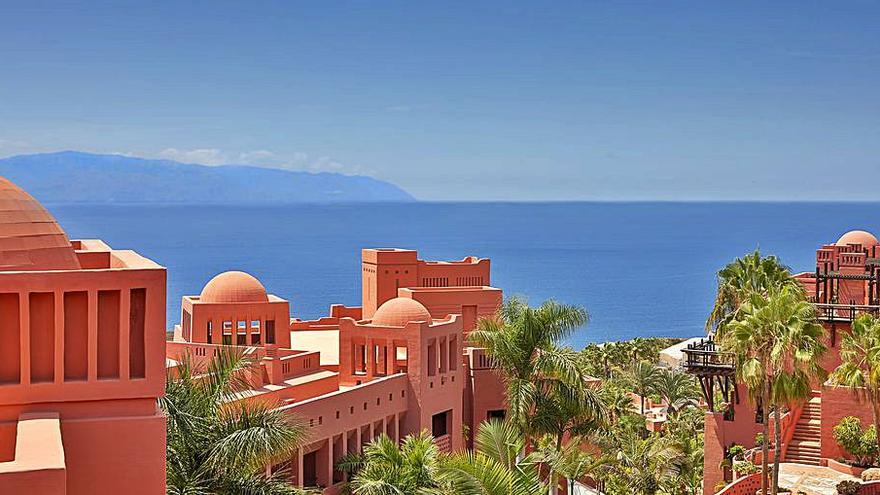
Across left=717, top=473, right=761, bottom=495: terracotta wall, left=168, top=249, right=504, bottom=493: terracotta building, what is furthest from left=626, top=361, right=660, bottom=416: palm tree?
left=717, top=473, right=761, bottom=495: terracotta wall

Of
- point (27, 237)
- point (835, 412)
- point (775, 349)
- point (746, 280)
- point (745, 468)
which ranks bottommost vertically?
point (745, 468)

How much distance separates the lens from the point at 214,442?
557 inches

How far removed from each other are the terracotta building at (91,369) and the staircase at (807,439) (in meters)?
19.8

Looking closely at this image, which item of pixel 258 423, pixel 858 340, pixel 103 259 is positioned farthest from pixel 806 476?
pixel 103 259

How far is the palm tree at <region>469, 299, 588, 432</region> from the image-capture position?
85.2 ft

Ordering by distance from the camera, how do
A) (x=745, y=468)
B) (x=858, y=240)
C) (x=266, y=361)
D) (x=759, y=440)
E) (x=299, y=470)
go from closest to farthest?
(x=745, y=468), (x=299, y=470), (x=759, y=440), (x=266, y=361), (x=858, y=240)

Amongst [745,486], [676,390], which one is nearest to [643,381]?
[676,390]

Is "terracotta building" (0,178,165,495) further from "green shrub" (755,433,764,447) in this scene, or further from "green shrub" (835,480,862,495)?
"green shrub" (755,433,764,447)

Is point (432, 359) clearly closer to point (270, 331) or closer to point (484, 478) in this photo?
point (270, 331)

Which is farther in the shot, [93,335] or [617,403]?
[617,403]

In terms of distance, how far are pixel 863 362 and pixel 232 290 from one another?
1806 centimetres

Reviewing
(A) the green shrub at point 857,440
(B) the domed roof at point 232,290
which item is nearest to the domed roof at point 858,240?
(A) the green shrub at point 857,440

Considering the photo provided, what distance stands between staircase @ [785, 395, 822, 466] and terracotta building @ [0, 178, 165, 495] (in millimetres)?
19800

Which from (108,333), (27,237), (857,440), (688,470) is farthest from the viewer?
(688,470)
